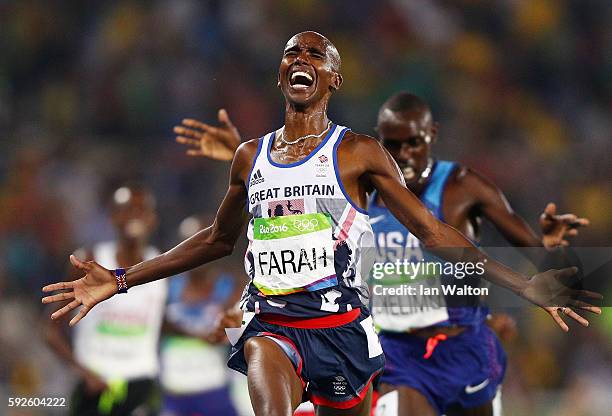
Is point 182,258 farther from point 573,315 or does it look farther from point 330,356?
point 573,315

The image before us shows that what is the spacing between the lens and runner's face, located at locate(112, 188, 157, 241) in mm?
8016

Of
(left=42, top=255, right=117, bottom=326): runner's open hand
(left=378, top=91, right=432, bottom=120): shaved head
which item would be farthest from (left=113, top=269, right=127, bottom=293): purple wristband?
(left=378, top=91, right=432, bottom=120): shaved head

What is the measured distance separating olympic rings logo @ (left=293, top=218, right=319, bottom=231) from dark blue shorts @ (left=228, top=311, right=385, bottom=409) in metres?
0.48

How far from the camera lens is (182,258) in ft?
15.6

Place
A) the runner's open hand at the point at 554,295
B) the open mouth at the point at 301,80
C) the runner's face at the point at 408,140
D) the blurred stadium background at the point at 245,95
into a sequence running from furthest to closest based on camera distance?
the blurred stadium background at the point at 245,95
the runner's face at the point at 408,140
the open mouth at the point at 301,80
the runner's open hand at the point at 554,295

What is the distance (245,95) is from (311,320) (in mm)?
6929

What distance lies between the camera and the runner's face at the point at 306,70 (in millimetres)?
4477

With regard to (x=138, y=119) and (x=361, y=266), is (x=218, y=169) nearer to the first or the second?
(x=138, y=119)

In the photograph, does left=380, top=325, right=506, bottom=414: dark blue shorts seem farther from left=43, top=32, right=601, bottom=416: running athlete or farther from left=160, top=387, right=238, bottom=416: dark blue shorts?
left=160, top=387, right=238, bottom=416: dark blue shorts

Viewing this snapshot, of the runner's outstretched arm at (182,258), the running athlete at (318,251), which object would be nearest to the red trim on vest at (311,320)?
the running athlete at (318,251)

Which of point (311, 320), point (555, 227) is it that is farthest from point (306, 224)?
point (555, 227)

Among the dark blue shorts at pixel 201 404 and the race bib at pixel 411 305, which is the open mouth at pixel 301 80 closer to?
the race bib at pixel 411 305

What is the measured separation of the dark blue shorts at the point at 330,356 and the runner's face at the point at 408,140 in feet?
5.76

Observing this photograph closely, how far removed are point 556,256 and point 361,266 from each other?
1609 millimetres
